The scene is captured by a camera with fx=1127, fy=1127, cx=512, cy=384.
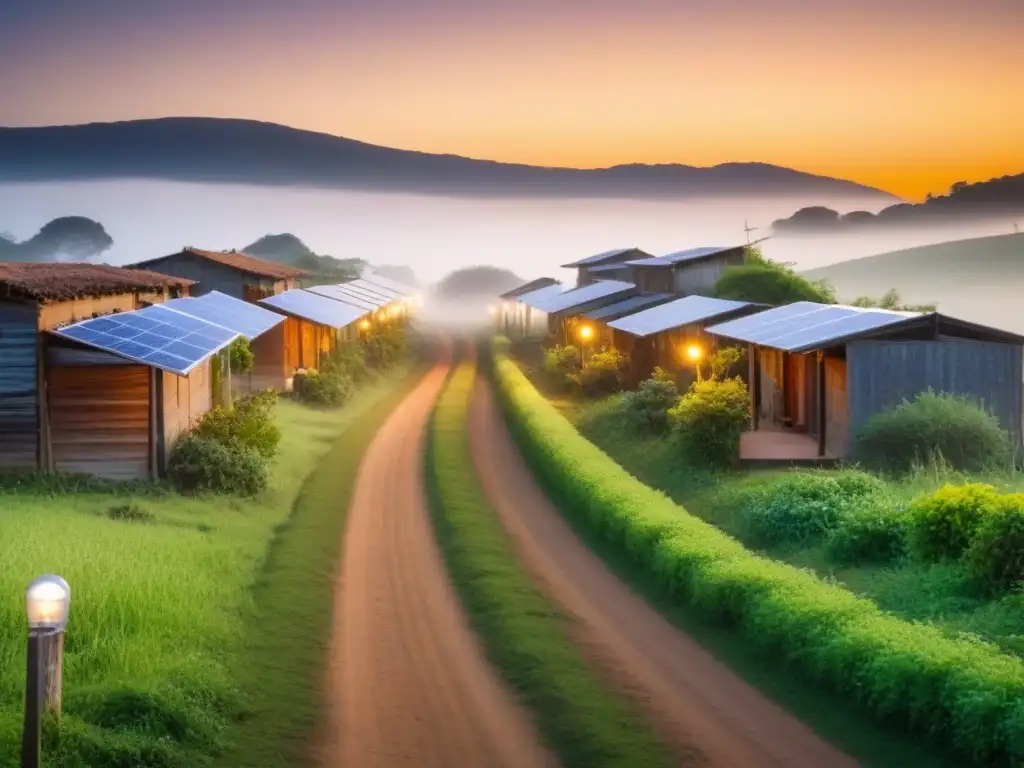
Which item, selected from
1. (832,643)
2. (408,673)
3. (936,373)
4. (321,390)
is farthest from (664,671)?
(321,390)

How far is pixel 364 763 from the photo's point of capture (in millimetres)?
10281

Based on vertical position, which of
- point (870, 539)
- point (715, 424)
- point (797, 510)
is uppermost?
point (715, 424)

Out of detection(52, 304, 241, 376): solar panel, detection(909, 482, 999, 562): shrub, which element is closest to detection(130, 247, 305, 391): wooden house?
detection(52, 304, 241, 376): solar panel

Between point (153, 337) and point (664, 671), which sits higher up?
point (153, 337)

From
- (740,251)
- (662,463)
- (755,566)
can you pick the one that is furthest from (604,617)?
(740,251)

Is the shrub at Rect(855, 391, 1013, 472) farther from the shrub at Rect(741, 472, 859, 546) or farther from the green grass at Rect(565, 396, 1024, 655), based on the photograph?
the shrub at Rect(741, 472, 859, 546)

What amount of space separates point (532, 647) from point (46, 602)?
641 cm

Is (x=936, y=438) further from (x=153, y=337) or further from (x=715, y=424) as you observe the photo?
(x=153, y=337)

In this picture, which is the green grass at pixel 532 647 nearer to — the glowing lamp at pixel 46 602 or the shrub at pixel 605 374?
the glowing lamp at pixel 46 602

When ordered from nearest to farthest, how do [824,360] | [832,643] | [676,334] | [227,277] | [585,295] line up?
[832,643]
[824,360]
[676,334]
[227,277]
[585,295]

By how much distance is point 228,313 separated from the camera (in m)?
32.1

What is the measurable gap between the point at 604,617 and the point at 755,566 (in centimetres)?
209

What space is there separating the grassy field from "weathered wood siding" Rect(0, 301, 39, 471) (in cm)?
117

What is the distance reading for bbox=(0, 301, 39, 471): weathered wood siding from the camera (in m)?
21.2
